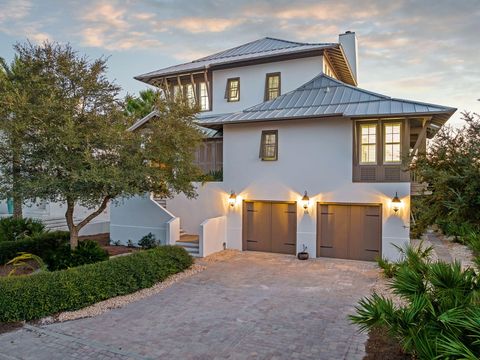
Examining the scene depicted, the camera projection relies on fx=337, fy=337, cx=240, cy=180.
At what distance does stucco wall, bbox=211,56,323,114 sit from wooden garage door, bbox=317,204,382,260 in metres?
6.46

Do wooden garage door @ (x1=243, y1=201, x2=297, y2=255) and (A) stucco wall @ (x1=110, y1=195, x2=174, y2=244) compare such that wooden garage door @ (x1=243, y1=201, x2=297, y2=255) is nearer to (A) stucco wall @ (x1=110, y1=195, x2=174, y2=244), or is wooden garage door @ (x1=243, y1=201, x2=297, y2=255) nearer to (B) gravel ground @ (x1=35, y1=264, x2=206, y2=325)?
(A) stucco wall @ (x1=110, y1=195, x2=174, y2=244)

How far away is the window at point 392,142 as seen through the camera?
40.0 ft

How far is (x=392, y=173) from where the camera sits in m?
12.2

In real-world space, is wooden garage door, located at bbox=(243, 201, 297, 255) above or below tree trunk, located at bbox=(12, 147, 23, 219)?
below

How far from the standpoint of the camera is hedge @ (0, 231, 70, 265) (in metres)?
11.5

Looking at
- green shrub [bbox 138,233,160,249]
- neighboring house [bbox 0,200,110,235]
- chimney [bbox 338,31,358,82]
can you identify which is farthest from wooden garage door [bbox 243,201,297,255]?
chimney [bbox 338,31,358,82]

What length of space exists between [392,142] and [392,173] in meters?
1.13

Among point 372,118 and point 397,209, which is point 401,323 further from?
point 372,118

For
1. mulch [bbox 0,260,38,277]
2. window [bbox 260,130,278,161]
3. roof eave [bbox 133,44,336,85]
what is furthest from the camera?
roof eave [bbox 133,44,336,85]

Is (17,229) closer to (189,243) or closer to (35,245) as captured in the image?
(35,245)

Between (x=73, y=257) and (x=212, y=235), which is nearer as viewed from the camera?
(x=73, y=257)

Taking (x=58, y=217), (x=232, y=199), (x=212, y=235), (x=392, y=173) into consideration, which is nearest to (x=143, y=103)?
(x=58, y=217)

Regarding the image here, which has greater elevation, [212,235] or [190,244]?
[212,235]

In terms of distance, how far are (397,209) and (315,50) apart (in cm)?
802
